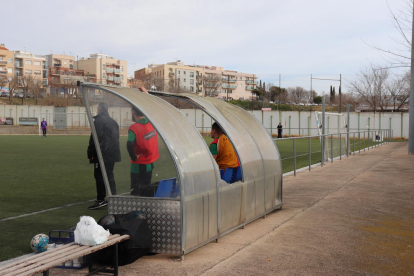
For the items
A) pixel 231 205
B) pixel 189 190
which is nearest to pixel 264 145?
pixel 231 205

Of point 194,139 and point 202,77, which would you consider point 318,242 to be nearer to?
point 194,139

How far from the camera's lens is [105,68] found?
13125 centimetres

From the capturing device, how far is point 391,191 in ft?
34.5

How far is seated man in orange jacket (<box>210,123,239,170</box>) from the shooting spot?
23.9ft

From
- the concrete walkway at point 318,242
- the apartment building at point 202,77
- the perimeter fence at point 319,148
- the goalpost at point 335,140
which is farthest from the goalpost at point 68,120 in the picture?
the apartment building at point 202,77

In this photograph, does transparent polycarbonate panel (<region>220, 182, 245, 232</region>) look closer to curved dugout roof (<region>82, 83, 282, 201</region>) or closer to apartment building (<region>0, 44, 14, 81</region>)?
curved dugout roof (<region>82, 83, 282, 201</region>)

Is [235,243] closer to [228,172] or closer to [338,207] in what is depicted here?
[228,172]

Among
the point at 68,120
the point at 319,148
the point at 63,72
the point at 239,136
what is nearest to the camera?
the point at 239,136

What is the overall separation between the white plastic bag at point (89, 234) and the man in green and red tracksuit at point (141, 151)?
4.30ft

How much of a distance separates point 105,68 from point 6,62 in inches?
1014

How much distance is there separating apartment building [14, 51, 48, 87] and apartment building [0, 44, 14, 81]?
9.46 ft

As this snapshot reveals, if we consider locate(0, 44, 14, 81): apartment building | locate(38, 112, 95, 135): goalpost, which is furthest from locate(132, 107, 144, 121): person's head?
locate(0, 44, 14, 81): apartment building

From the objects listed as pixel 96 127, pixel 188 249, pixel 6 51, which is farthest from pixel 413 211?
pixel 6 51

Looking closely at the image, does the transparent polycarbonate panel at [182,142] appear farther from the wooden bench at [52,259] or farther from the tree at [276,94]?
the tree at [276,94]
